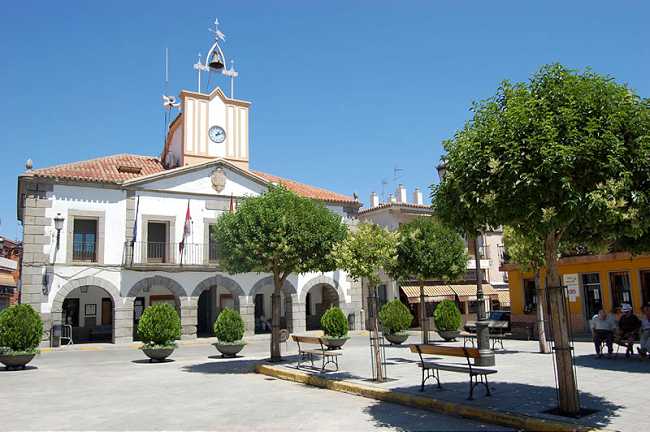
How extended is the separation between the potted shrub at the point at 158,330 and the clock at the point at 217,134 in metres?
12.5

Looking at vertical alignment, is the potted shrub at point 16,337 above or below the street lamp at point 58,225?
below

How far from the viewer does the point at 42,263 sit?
68.7 ft

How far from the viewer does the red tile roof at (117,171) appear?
72.2 feet

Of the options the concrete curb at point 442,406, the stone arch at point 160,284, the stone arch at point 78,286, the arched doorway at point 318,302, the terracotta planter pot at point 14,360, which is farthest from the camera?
the arched doorway at point 318,302

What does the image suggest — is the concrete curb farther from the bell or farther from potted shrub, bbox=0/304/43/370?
Result: the bell

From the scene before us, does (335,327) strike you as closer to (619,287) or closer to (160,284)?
(160,284)

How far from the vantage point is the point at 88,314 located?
83.0ft

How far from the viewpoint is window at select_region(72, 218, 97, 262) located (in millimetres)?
22031

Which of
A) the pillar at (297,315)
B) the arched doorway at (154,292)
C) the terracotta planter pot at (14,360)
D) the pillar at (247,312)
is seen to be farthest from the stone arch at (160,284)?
the terracotta planter pot at (14,360)

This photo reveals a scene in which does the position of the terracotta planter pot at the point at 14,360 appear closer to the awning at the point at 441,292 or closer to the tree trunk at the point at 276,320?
the tree trunk at the point at 276,320

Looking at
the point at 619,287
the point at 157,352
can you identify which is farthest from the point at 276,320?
the point at 619,287

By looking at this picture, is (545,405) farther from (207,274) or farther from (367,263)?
(207,274)

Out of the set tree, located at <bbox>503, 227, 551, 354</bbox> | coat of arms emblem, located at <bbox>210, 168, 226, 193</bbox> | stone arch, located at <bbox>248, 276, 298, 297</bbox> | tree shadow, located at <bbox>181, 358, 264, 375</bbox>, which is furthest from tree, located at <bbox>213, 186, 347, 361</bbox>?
stone arch, located at <bbox>248, 276, 298, 297</bbox>

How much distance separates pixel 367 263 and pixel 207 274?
15.0 metres
